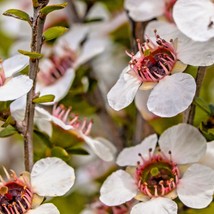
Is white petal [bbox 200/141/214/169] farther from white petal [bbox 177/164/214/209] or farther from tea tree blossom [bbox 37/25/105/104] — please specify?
tea tree blossom [bbox 37/25/105/104]

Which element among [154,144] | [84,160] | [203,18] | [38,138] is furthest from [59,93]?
[84,160]

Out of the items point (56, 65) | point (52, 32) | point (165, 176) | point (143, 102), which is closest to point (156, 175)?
point (165, 176)

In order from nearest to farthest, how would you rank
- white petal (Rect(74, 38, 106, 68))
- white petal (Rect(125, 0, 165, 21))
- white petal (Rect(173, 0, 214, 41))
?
1. white petal (Rect(173, 0, 214, 41))
2. white petal (Rect(125, 0, 165, 21))
3. white petal (Rect(74, 38, 106, 68))

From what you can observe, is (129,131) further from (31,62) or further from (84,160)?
(31,62)

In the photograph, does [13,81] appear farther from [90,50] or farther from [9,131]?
[90,50]

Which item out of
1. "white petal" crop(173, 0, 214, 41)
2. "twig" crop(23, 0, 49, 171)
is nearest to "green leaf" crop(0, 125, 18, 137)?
"twig" crop(23, 0, 49, 171)
